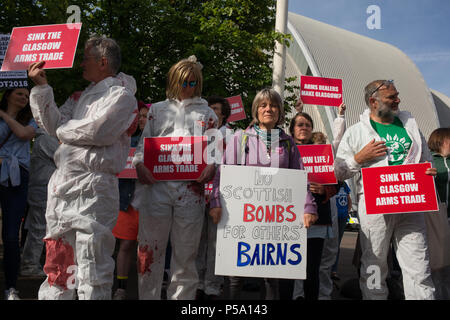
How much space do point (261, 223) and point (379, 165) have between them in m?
1.20

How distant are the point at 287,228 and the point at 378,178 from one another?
925 mm

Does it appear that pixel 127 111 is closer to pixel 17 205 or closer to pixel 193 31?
pixel 17 205

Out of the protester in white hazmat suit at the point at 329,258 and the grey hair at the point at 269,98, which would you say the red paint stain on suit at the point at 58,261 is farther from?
the protester in white hazmat suit at the point at 329,258

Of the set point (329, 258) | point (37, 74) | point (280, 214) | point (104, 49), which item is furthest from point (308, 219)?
point (37, 74)

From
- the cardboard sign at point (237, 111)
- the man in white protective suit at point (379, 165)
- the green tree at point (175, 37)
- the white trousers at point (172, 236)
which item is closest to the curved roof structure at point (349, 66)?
the green tree at point (175, 37)

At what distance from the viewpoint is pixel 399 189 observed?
3.69m

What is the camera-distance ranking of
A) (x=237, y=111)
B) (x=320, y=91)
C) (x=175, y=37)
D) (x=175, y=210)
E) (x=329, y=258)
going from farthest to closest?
(x=175, y=37)
(x=237, y=111)
(x=320, y=91)
(x=329, y=258)
(x=175, y=210)

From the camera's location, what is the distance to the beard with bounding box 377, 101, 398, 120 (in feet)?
13.1

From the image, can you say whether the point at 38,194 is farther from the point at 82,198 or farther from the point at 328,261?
the point at 328,261

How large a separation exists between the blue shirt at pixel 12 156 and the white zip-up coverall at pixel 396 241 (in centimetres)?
280

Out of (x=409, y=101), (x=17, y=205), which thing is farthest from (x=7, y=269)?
(x=409, y=101)

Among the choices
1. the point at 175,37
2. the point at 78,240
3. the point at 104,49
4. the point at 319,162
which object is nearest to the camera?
the point at 78,240

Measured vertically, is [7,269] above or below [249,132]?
below
